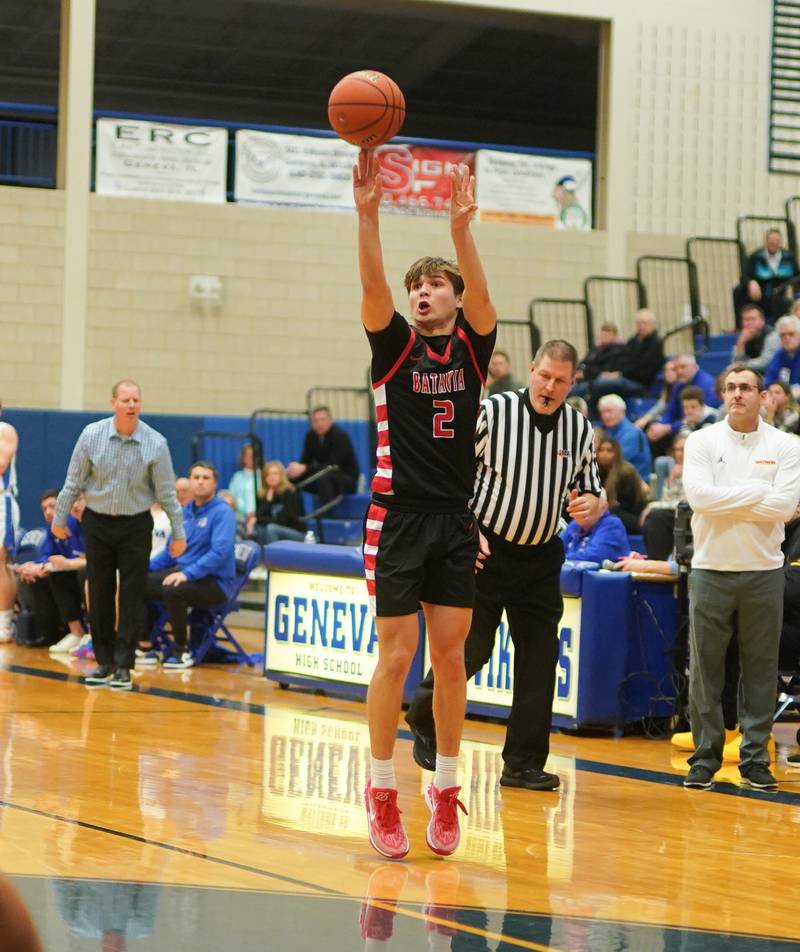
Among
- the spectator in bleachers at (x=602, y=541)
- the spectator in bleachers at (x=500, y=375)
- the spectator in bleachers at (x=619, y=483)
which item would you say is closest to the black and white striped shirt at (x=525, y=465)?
the spectator in bleachers at (x=602, y=541)

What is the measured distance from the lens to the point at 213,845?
5.29 meters

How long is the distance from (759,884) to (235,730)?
369cm

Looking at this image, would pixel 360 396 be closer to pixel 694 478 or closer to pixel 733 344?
pixel 733 344

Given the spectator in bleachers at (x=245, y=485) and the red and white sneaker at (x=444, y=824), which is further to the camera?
the spectator in bleachers at (x=245, y=485)

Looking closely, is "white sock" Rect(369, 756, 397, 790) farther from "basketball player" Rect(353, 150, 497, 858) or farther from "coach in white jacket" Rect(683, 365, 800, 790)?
"coach in white jacket" Rect(683, 365, 800, 790)

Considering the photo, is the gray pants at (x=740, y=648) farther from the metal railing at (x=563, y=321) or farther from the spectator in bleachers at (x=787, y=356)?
the metal railing at (x=563, y=321)

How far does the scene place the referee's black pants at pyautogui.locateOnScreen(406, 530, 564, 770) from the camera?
22.5ft

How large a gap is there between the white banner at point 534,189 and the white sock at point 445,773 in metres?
12.8

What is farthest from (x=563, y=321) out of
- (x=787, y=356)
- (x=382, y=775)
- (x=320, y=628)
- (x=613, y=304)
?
(x=382, y=775)

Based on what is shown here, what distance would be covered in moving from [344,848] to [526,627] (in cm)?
186

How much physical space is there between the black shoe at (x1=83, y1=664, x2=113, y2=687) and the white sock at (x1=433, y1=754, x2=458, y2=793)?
4.95m

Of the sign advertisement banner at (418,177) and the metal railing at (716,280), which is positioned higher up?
the sign advertisement banner at (418,177)

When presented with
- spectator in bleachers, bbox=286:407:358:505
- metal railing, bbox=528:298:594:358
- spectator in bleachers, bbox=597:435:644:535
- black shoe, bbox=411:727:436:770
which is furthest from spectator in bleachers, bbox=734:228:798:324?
black shoe, bbox=411:727:436:770

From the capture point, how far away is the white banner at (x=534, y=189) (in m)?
17.6
